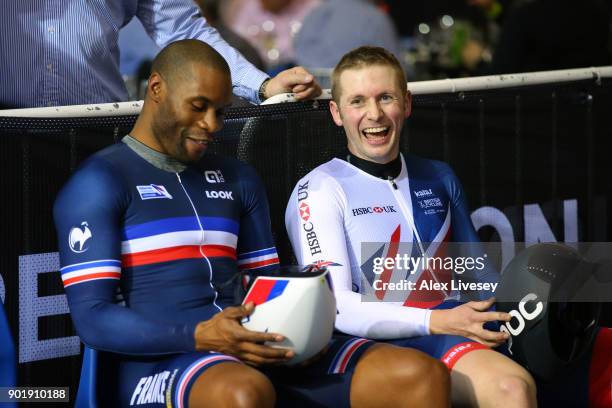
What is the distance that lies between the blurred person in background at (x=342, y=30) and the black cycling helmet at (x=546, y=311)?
4.28m

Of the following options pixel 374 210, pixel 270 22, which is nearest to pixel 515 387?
pixel 374 210

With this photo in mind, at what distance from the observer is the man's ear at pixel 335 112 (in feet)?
15.3

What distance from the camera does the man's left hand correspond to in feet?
16.1

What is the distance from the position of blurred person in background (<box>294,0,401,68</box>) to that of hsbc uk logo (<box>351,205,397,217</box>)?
3.98 m

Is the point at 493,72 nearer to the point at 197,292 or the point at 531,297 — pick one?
the point at 531,297

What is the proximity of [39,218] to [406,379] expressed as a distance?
5.19ft

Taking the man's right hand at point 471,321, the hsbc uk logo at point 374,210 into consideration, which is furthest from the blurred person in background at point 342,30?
the man's right hand at point 471,321

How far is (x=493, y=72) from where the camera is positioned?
27.2 feet

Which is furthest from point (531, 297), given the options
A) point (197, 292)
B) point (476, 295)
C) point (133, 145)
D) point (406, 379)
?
point (133, 145)

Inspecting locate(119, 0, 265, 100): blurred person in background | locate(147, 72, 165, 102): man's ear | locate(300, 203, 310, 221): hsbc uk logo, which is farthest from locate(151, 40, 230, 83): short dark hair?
locate(119, 0, 265, 100): blurred person in background

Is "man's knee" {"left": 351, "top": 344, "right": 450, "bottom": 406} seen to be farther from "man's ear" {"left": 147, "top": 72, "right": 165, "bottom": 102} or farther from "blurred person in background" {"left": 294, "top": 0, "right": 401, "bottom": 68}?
"blurred person in background" {"left": 294, "top": 0, "right": 401, "bottom": 68}

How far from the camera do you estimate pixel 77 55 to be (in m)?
4.83

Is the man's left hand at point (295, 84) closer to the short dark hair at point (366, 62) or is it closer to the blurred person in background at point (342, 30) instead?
the short dark hair at point (366, 62)

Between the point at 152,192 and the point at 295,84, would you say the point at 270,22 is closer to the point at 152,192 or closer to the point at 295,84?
the point at 295,84
